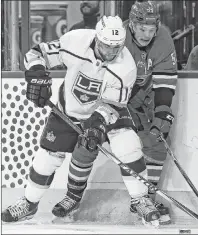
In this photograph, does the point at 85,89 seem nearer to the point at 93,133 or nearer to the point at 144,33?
the point at 93,133

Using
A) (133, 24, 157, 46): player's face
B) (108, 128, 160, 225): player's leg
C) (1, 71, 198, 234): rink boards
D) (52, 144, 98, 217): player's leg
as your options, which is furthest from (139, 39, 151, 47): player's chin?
(52, 144, 98, 217): player's leg

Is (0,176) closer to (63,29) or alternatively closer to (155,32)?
(155,32)

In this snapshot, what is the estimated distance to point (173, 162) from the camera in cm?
320

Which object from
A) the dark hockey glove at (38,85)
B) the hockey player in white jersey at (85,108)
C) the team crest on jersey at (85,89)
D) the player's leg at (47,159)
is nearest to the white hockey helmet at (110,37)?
the hockey player in white jersey at (85,108)

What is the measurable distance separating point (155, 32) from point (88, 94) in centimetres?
40

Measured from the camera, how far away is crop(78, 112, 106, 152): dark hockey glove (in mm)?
2770

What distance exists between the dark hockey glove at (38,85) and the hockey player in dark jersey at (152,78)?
430 mm

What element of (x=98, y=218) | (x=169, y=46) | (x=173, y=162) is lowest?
(x=98, y=218)

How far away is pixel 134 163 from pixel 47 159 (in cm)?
37

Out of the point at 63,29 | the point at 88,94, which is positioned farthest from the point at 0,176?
the point at 63,29

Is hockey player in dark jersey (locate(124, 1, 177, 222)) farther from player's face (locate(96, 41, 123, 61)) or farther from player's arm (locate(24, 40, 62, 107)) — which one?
player's arm (locate(24, 40, 62, 107))

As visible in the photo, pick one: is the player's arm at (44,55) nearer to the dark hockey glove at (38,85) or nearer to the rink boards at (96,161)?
the dark hockey glove at (38,85)

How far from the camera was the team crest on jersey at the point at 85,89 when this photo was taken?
2.89 meters

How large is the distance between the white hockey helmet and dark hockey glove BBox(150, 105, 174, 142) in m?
0.33
